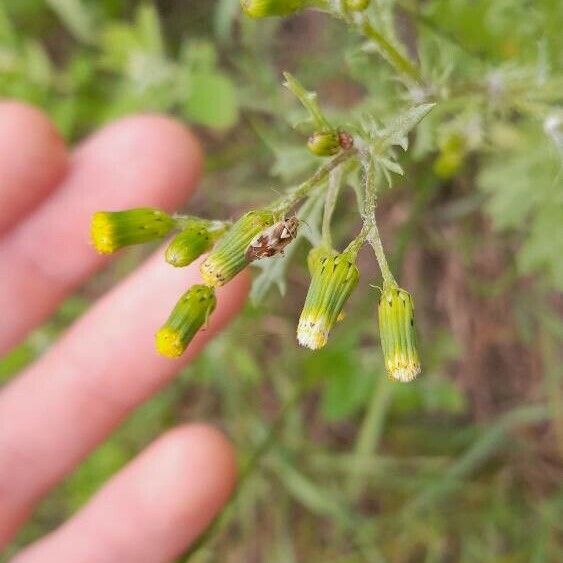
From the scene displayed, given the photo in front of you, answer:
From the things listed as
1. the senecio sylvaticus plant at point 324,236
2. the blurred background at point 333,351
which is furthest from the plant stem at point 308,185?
the blurred background at point 333,351

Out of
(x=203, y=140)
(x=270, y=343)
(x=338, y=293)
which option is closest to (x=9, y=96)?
(x=203, y=140)

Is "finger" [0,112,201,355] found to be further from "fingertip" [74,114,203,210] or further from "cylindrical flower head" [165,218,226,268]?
"cylindrical flower head" [165,218,226,268]

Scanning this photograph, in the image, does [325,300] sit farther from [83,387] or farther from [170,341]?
[83,387]

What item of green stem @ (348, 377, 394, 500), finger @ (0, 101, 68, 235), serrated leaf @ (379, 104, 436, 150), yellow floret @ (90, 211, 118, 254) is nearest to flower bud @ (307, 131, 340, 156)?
serrated leaf @ (379, 104, 436, 150)

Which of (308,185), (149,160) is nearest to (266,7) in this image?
(308,185)

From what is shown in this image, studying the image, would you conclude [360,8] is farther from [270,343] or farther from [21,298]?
[270,343]

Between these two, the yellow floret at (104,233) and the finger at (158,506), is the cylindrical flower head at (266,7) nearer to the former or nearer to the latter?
the yellow floret at (104,233)
